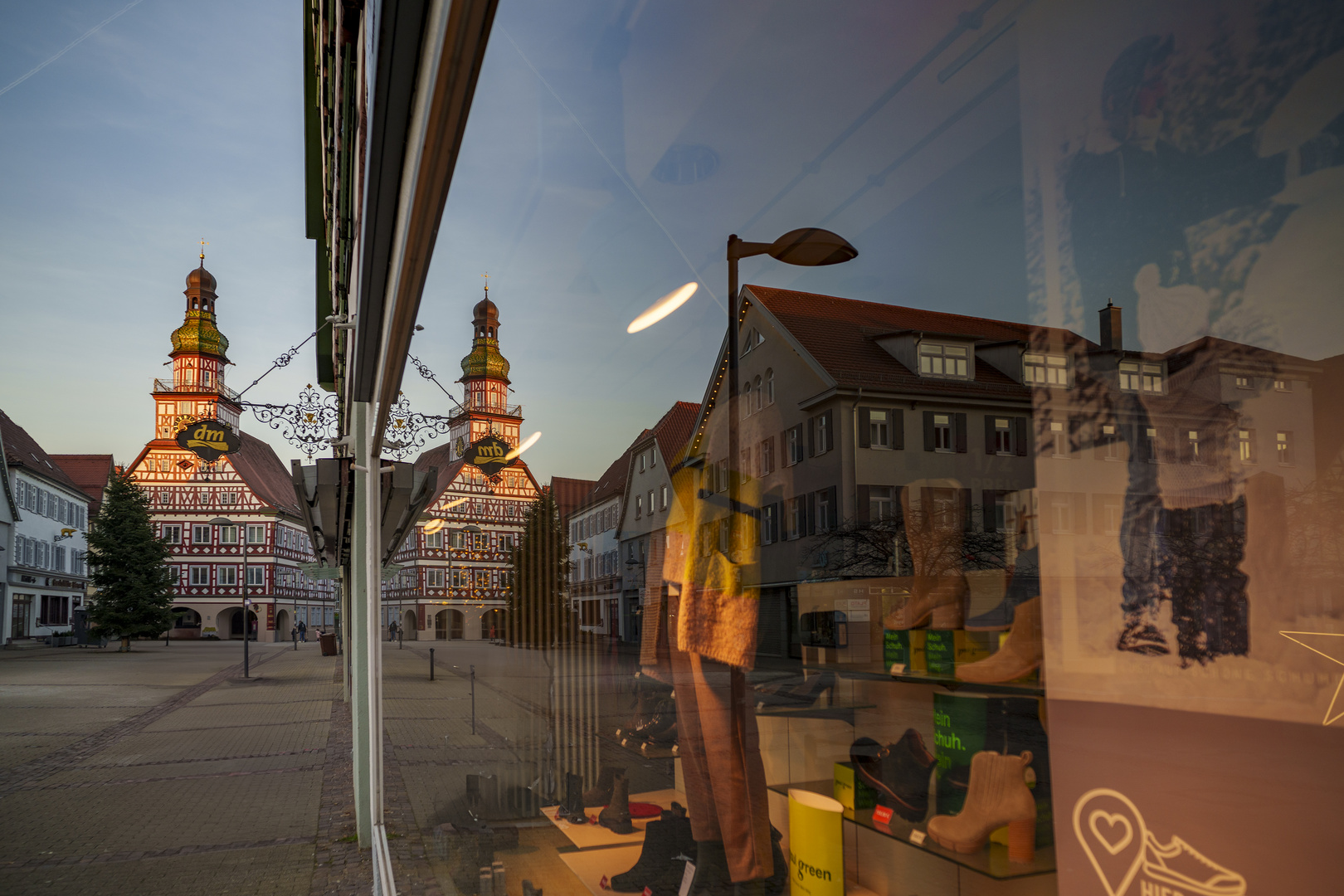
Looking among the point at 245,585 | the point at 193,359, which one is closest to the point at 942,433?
the point at 245,585

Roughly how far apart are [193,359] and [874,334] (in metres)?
63.3

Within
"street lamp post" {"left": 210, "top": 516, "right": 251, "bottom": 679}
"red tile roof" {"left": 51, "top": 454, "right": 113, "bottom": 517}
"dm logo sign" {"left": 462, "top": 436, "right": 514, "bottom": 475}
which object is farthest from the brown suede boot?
"red tile roof" {"left": 51, "top": 454, "right": 113, "bottom": 517}

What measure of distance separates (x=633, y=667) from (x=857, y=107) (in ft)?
4.43

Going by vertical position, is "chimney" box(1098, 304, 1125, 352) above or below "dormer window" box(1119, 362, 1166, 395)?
above

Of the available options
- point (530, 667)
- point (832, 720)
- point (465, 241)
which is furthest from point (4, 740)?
point (832, 720)

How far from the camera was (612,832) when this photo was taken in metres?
1.91

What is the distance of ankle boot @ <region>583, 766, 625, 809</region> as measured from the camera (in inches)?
84.0

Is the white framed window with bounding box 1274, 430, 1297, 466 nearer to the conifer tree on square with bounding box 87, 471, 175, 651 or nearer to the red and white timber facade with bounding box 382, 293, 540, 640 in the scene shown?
the red and white timber facade with bounding box 382, 293, 540, 640

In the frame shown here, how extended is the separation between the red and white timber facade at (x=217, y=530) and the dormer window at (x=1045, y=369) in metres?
51.9

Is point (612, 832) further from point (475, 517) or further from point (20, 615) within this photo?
point (20, 615)

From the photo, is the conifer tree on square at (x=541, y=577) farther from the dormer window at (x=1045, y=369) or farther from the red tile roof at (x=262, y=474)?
the red tile roof at (x=262, y=474)

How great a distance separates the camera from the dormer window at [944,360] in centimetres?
79

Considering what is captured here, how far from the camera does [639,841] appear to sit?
172 cm

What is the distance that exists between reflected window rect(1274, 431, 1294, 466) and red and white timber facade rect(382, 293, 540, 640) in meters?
1.93
